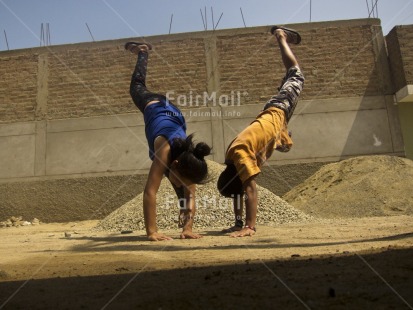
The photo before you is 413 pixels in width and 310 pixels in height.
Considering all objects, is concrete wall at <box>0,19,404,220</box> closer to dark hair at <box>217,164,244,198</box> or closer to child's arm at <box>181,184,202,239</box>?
dark hair at <box>217,164,244,198</box>

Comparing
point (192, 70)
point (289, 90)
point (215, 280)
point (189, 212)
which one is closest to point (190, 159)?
point (189, 212)

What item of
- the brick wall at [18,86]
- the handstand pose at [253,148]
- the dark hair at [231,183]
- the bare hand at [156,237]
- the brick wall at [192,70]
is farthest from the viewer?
the brick wall at [18,86]

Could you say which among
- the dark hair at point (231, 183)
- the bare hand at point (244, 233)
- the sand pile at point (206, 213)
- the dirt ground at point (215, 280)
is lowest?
the dirt ground at point (215, 280)

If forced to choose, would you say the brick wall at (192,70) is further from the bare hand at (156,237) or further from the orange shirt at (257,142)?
the bare hand at (156,237)

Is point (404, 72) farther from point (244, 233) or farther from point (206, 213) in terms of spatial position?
point (244, 233)

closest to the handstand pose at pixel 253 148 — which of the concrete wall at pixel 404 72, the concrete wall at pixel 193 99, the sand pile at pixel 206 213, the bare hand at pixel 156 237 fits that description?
the bare hand at pixel 156 237

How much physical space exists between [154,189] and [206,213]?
1901 millimetres

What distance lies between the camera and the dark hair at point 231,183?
4227mm

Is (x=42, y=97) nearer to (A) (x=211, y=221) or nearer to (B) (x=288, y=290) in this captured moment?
(A) (x=211, y=221)

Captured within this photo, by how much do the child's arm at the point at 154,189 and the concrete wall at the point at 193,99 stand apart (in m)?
4.73

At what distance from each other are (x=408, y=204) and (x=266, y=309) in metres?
5.72

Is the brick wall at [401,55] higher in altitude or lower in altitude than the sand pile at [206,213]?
higher

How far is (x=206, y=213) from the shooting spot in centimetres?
552

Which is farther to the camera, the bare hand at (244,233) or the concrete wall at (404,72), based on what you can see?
the concrete wall at (404,72)
